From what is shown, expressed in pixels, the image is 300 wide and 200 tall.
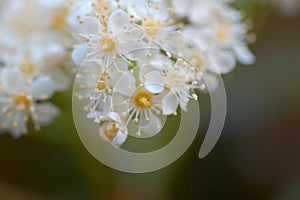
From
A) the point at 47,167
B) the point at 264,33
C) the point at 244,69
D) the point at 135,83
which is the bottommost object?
the point at 135,83

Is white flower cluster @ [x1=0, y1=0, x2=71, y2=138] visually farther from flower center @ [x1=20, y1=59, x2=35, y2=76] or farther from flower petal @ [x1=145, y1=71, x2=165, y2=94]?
flower petal @ [x1=145, y1=71, x2=165, y2=94]

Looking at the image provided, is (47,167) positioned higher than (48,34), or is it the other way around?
(48,34)

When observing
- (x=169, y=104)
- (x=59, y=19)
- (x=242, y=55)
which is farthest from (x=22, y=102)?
(x=242, y=55)

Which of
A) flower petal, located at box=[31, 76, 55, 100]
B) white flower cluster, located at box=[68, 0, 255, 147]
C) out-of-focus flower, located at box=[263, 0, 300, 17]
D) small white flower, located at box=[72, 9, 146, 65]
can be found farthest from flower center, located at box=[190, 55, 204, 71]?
out-of-focus flower, located at box=[263, 0, 300, 17]

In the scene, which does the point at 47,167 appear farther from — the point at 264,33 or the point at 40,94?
the point at 264,33

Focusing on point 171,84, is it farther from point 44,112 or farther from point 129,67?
point 44,112

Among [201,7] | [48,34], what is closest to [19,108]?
[48,34]

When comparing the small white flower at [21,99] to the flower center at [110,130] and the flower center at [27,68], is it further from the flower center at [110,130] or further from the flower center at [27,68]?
the flower center at [110,130]
